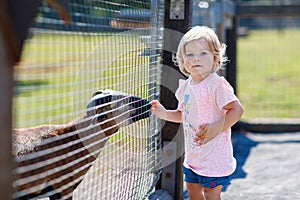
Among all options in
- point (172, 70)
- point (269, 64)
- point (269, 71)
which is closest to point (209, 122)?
point (172, 70)

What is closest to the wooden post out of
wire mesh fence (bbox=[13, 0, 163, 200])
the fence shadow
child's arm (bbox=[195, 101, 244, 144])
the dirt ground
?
wire mesh fence (bbox=[13, 0, 163, 200])

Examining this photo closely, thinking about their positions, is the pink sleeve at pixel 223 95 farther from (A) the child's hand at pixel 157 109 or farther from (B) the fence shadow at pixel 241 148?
(B) the fence shadow at pixel 241 148

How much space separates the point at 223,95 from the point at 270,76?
10.8m

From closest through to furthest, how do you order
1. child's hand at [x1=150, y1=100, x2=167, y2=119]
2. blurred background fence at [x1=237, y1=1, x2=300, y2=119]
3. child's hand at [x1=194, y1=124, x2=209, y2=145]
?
child's hand at [x1=194, y1=124, x2=209, y2=145], child's hand at [x1=150, y1=100, x2=167, y2=119], blurred background fence at [x1=237, y1=1, x2=300, y2=119]

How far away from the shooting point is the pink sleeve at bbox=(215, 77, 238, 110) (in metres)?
3.40

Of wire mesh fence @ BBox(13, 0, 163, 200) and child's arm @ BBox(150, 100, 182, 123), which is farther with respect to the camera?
child's arm @ BBox(150, 100, 182, 123)

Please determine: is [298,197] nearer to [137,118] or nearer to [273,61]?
[137,118]

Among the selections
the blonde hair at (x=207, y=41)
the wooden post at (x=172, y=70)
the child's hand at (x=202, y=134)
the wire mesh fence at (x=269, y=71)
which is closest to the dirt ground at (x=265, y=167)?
the wooden post at (x=172, y=70)

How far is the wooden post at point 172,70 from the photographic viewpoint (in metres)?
4.11

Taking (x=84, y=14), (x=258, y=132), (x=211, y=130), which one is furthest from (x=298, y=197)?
(x=258, y=132)

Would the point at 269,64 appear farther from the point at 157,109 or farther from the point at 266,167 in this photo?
the point at 157,109

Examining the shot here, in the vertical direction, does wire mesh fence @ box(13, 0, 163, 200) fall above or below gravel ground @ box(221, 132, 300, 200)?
above

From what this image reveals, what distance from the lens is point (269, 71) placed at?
14.8m

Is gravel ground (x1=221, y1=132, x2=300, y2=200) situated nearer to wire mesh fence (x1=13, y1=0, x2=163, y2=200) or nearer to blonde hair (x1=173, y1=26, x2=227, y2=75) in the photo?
wire mesh fence (x1=13, y1=0, x2=163, y2=200)
